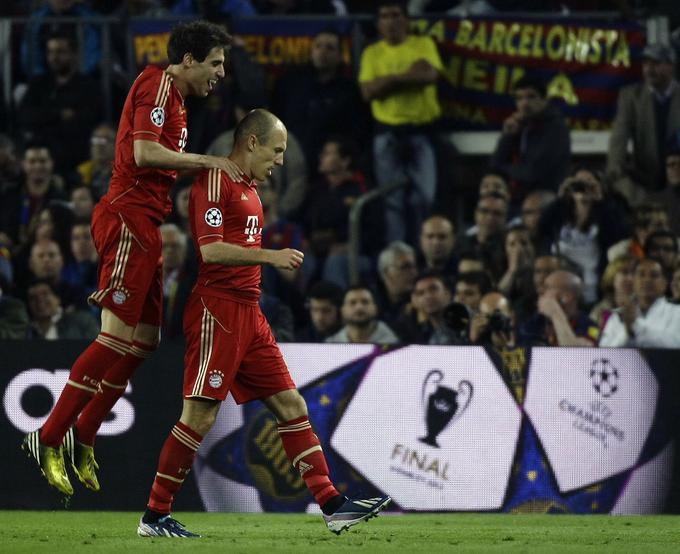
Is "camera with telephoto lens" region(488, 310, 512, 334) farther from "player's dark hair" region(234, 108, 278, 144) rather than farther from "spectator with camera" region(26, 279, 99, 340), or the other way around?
"player's dark hair" region(234, 108, 278, 144)

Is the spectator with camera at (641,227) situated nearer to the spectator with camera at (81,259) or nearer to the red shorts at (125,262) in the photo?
the spectator with camera at (81,259)

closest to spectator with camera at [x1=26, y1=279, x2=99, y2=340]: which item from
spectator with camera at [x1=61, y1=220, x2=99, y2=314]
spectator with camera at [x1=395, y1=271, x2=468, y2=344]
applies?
spectator with camera at [x1=61, y1=220, x2=99, y2=314]

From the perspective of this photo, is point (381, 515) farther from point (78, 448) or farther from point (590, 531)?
point (78, 448)

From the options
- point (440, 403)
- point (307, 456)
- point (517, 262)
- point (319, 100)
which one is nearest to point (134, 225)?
point (307, 456)

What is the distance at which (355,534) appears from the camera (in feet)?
27.9

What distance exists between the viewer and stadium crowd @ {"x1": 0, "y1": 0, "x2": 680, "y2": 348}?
39.6ft

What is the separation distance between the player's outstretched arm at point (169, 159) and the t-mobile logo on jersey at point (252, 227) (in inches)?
9.4

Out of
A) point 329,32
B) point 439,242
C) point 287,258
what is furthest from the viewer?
point 329,32

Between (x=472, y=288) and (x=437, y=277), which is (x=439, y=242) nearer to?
(x=437, y=277)

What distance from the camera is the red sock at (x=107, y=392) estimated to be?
332 inches

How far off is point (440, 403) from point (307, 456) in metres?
2.61

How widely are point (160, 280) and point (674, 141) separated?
7.00 metres

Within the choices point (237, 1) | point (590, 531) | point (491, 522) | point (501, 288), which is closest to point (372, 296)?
point (501, 288)

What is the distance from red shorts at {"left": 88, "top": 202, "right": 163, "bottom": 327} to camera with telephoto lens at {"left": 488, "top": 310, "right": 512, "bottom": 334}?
3.47 m
